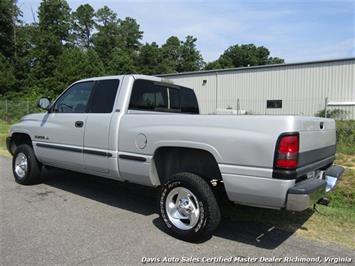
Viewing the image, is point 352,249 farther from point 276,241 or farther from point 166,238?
point 166,238

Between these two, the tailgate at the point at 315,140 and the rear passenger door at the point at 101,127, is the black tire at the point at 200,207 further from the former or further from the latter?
the rear passenger door at the point at 101,127

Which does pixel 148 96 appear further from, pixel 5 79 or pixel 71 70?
pixel 5 79

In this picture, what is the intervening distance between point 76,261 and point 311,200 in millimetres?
2468

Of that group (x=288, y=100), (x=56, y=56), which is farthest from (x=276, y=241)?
(x=56, y=56)

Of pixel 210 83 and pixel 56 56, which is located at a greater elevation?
pixel 56 56

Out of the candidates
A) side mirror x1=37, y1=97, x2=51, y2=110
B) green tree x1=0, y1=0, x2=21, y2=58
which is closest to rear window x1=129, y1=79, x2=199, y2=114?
side mirror x1=37, y1=97, x2=51, y2=110

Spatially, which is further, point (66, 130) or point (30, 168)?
point (30, 168)

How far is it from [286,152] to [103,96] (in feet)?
9.99

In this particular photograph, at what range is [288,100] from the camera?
27.2 metres

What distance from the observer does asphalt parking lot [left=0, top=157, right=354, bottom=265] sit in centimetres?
394

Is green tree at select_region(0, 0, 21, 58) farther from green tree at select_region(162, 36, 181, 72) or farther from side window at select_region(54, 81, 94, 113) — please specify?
side window at select_region(54, 81, 94, 113)

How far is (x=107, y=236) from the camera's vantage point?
4.43 m

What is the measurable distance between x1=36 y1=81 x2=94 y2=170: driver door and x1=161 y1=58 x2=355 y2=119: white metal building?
18.9 metres

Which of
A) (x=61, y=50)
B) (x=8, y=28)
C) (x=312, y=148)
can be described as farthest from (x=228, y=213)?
(x=8, y=28)
